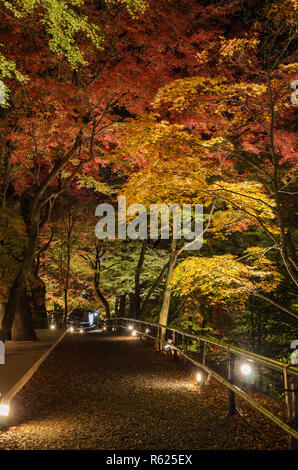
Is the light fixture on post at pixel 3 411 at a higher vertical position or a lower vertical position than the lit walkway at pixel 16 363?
higher

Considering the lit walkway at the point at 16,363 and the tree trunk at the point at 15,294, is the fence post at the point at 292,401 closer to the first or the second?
the lit walkway at the point at 16,363

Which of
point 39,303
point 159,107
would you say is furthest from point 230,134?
point 39,303

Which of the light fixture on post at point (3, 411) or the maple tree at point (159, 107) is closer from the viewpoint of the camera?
the light fixture on post at point (3, 411)

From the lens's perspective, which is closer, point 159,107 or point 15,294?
point 15,294

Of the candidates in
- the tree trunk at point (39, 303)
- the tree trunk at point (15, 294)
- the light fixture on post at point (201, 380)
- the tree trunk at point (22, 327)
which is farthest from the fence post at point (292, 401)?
the tree trunk at point (39, 303)

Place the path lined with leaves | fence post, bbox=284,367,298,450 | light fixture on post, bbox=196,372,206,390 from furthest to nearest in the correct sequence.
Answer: light fixture on post, bbox=196,372,206,390 → the path lined with leaves → fence post, bbox=284,367,298,450

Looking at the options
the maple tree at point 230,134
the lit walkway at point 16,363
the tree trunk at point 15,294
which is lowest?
the lit walkway at point 16,363

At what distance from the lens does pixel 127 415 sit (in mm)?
6281

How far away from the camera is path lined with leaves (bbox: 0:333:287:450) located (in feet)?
16.6

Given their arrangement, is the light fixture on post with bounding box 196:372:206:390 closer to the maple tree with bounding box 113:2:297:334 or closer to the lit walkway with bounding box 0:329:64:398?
the maple tree with bounding box 113:2:297:334

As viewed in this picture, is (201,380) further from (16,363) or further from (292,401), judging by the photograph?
(16,363)

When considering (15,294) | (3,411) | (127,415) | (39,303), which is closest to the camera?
(3,411)

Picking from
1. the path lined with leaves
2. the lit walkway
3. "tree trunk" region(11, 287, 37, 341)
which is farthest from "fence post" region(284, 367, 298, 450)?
"tree trunk" region(11, 287, 37, 341)

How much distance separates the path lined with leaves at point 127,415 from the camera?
506 cm
